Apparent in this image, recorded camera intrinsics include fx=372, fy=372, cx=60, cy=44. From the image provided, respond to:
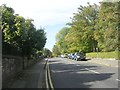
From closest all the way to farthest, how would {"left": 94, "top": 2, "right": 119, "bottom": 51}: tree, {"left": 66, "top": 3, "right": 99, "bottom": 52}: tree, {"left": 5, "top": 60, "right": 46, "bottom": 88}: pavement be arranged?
{"left": 5, "top": 60, "right": 46, "bottom": 88}: pavement → {"left": 94, "top": 2, "right": 119, "bottom": 51}: tree → {"left": 66, "top": 3, "right": 99, "bottom": 52}: tree

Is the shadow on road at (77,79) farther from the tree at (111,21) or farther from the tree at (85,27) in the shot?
the tree at (85,27)

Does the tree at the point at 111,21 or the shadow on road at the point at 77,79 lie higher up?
the tree at the point at 111,21

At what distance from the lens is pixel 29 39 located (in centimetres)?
4753

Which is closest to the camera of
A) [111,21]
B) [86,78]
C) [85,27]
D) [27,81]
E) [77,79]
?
[27,81]

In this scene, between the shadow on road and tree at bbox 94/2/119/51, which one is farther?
tree at bbox 94/2/119/51

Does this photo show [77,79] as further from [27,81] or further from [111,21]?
[111,21]

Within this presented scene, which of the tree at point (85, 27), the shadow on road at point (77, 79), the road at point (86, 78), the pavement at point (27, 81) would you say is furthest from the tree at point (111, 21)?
the tree at point (85, 27)

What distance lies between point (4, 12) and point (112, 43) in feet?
71.3

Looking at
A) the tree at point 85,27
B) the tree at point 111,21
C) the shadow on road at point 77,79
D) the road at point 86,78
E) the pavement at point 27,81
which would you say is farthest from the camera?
the tree at point 85,27

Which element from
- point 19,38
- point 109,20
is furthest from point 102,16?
point 19,38

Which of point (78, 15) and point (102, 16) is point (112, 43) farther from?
point (78, 15)

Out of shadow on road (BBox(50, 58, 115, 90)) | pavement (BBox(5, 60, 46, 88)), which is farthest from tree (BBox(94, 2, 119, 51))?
pavement (BBox(5, 60, 46, 88))

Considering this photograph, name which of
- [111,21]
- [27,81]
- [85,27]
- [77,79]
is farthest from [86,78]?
[85,27]

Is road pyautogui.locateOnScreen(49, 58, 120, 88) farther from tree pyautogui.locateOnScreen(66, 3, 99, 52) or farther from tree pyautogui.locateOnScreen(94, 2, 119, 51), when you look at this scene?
tree pyautogui.locateOnScreen(66, 3, 99, 52)
